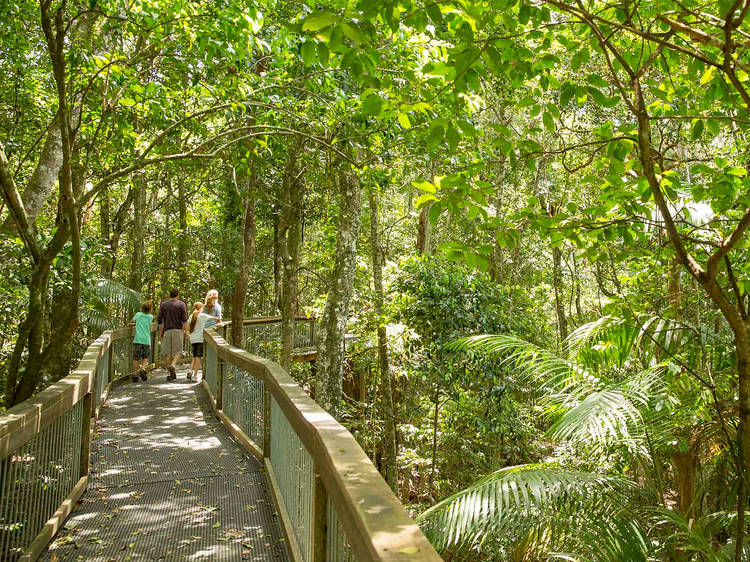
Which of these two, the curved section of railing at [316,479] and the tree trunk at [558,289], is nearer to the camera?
the curved section of railing at [316,479]

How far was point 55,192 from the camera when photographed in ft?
49.1

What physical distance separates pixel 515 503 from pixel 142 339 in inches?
378

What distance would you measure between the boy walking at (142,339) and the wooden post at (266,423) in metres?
6.55

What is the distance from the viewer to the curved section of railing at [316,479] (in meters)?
1.85

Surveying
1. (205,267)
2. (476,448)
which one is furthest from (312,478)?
(205,267)

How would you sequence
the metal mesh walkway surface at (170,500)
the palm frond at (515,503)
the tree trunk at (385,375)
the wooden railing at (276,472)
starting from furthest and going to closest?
the tree trunk at (385,375) → the metal mesh walkway surface at (170,500) → the palm frond at (515,503) → the wooden railing at (276,472)

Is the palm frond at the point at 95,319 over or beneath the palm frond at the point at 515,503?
over

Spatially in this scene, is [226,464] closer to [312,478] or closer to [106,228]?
[312,478]

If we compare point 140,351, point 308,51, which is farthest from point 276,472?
point 140,351

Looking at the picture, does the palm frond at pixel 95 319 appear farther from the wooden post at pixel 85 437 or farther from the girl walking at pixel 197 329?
the wooden post at pixel 85 437

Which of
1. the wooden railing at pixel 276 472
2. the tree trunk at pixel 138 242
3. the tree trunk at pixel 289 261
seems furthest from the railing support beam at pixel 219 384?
the tree trunk at pixel 138 242

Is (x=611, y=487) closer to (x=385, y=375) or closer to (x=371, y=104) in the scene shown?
(x=371, y=104)

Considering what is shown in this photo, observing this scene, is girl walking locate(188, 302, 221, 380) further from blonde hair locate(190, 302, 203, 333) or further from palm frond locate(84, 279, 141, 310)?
palm frond locate(84, 279, 141, 310)

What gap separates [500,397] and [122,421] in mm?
6677
